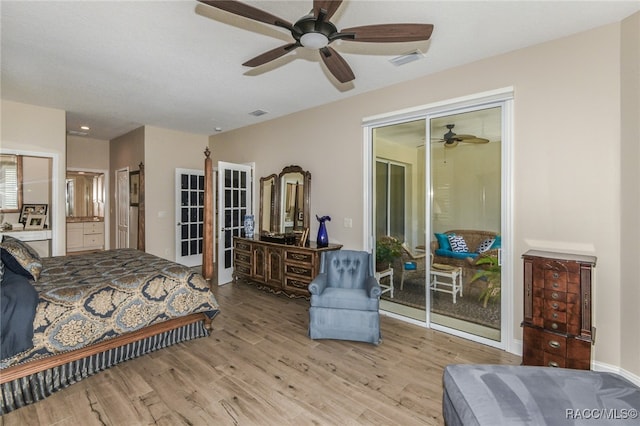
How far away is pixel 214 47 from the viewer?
2.88 m

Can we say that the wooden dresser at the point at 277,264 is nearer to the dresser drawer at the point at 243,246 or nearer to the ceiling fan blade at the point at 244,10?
the dresser drawer at the point at 243,246

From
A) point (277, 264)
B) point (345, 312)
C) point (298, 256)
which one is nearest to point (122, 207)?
point (277, 264)

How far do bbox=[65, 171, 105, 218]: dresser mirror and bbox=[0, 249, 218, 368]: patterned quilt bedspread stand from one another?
556 cm

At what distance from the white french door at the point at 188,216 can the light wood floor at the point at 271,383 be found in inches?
142

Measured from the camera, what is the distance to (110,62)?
3.17 metres

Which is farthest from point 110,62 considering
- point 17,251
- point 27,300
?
point 27,300

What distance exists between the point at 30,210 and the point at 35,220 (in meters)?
0.26

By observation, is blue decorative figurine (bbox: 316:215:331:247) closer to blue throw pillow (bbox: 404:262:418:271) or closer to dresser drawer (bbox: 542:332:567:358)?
blue throw pillow (bbox: 404:262:418:271)

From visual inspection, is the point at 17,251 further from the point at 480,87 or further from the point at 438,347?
the point at 480,87

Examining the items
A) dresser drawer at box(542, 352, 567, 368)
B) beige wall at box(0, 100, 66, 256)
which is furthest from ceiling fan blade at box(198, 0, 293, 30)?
beige wall at box(0, 100, 66, 256)

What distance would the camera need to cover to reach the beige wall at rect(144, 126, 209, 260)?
5941 millimetres

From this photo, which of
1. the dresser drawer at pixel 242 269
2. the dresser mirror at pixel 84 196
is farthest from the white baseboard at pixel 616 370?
the dresser mirror at pixel 84 196

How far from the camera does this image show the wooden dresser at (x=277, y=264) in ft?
13.5

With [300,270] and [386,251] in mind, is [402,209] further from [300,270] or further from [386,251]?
[300,270]
